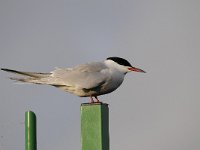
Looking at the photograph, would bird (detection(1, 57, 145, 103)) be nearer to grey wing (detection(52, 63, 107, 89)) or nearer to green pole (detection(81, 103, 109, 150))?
grey wing (detection(52, 63, 107, 89))

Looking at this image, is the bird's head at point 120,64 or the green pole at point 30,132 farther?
the bird's head at point 120,64

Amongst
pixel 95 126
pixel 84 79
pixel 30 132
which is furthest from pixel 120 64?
pixel 30 132

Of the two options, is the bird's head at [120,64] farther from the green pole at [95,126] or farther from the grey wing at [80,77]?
the green pole at [95,126]

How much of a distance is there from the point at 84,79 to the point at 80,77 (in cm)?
7

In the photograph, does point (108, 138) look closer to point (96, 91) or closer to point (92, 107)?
point (92, 107)

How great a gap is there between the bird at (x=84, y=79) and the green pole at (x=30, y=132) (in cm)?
256

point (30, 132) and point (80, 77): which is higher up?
point (80, 77)

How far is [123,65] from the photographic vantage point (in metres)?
9.60

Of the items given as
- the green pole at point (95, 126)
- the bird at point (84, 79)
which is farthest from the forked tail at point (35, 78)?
the green pole at point (95, 126)

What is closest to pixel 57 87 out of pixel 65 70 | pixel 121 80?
pixel 65 70

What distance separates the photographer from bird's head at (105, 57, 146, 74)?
9383 millimetres

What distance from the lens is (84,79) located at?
353 inches

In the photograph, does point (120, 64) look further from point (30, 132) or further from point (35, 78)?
point (30, 132)

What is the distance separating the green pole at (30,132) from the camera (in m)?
6.09
